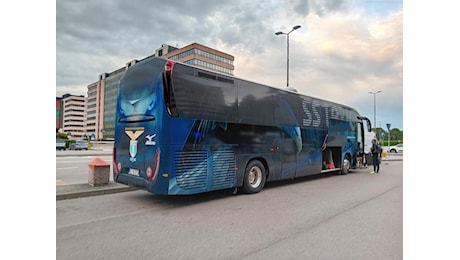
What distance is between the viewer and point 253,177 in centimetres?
844

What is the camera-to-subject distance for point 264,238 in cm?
448

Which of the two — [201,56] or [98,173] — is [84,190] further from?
[201,56]

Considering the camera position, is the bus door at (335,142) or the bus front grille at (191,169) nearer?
the bus front grille at (191,169)

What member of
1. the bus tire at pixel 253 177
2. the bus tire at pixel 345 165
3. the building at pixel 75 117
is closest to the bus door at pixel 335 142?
the bus tire at pixel 345 165

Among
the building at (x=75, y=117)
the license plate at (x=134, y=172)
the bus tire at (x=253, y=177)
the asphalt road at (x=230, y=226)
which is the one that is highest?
the building at (x=75, y=117)

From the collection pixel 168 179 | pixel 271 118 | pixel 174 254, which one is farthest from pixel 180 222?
pixel 271 118

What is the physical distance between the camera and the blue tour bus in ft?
20.5

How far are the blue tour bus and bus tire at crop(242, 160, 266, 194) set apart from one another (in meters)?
0.03

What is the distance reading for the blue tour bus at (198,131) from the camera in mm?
6254

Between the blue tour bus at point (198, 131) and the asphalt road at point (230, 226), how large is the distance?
0.67 metres

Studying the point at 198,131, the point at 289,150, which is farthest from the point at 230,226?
the point at 289,150

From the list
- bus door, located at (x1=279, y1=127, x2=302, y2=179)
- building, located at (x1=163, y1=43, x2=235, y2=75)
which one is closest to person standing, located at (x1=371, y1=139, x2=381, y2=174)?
bus door, located at (x1=279, y1=127, x2=302, y2=179)

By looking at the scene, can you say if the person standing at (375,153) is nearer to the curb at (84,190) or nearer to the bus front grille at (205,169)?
the bus front grille at (205,169)

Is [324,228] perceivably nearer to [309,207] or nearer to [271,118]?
[309,207]
